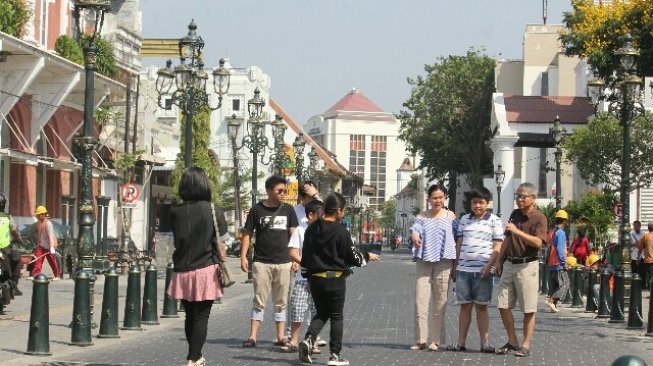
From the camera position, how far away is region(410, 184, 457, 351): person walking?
50.4 feet

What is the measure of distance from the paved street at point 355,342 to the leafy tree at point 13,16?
13714mm

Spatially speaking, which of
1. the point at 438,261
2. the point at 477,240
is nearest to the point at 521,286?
the point at 477,240

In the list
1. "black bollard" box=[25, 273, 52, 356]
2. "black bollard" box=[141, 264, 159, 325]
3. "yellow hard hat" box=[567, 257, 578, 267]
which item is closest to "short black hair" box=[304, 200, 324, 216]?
"black bollard" box=[25, 273, 52, 356]

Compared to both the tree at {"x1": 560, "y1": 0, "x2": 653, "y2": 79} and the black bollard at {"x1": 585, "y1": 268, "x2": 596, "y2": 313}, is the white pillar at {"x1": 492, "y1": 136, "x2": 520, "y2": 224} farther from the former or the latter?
the black bollard at {"x1": 585, "y1": 268, "x2": 596, "y2": 313}

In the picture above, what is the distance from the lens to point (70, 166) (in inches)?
1778

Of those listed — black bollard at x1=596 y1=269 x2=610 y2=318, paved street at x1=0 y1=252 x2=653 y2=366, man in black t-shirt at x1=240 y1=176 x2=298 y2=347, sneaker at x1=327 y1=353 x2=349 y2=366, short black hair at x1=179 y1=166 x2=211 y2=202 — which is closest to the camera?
short black hair at x1=179 y1=166 x2=211 y2=202

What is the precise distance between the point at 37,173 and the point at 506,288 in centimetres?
3128

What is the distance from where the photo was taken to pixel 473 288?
15422mm

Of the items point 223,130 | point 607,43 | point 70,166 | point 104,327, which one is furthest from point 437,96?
point 104,327

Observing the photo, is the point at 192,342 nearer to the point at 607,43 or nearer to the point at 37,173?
the point at 37,173

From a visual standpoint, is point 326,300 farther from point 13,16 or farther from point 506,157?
point 506,157

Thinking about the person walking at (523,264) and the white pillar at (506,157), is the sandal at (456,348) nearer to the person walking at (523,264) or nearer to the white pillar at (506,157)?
the person walking at (523,264)

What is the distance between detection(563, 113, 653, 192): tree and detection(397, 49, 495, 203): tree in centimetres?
3419

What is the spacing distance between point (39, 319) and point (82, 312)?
4.32 feet
